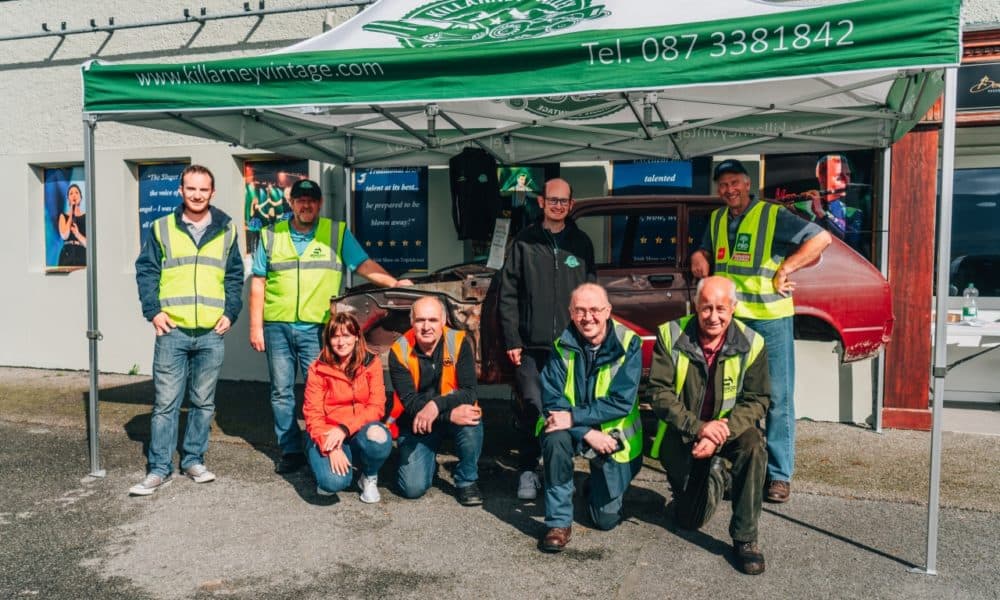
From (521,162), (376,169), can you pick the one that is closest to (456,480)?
(521,162)

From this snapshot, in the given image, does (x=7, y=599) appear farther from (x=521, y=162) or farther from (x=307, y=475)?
(x=521, y=162)

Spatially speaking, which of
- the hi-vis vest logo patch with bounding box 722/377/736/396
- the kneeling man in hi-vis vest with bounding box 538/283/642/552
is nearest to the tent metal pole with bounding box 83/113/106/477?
the kneeling man in hi-vis vest with bounding box 538/283/642/552

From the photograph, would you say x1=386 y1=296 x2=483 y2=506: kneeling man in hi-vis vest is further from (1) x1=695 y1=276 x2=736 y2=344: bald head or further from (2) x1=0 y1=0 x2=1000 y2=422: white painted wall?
(2) x1=0 y1=0 x2=1000 y2=422: white painted wall

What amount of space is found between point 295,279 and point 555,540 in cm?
251

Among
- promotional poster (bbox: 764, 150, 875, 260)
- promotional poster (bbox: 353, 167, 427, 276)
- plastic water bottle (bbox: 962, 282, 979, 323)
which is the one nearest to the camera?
promotional poster (bbox: 764, 150, 875, 260)

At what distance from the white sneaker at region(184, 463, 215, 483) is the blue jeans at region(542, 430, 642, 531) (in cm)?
238

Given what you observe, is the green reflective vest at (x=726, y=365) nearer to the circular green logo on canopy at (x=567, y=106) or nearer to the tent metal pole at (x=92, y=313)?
the circular green logo on canopy at (x=567, y=106)

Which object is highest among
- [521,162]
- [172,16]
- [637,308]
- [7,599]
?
[172,16]

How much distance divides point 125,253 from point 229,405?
2.89m

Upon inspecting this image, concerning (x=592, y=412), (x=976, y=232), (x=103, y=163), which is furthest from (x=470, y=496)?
(x=103, y=163)

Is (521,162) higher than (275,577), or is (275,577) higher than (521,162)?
(521,162)

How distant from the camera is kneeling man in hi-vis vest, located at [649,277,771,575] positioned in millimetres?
3820

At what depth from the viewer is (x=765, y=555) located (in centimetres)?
390

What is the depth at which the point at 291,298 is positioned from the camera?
528cm
